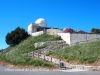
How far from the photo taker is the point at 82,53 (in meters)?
29.1

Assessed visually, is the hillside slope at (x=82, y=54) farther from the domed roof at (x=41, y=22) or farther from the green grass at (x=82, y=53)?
the domed roof at (x=41, y=22)

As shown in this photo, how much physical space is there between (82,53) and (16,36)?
2579cm

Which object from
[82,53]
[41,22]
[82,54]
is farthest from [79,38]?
[41,22]

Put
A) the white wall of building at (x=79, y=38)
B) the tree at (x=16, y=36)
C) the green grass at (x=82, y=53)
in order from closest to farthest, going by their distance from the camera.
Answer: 1. the green grass at (x=82, y=53)
2. the white wall of building at (x=79, y=38)
3. the tree at (x=16, y=36)

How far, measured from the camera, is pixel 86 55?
27781mm

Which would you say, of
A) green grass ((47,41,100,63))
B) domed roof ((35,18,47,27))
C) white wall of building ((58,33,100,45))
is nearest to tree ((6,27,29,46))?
domed roof ((35,18,47,27))

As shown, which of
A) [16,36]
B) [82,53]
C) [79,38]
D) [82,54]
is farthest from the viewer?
[16,36]

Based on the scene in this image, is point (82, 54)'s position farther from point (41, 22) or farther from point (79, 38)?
point (41, 22)

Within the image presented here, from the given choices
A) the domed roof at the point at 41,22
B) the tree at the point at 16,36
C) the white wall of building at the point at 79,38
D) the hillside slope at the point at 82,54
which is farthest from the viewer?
the domed roof at the point at 41,22

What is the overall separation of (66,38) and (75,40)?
2.26 meters

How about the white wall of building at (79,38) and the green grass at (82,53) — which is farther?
the white wall of building at (79,38)

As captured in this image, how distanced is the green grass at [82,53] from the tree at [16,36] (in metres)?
20.5

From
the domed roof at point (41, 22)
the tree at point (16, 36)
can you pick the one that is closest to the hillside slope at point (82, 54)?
the tree at point (16, 36)

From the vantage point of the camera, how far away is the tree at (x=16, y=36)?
5069 cm
